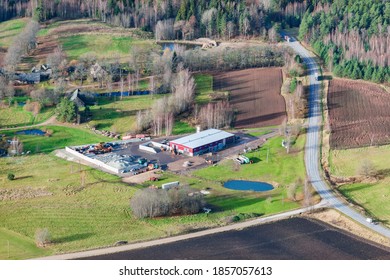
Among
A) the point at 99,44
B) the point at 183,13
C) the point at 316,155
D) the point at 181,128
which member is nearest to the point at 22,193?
the point at 181,128

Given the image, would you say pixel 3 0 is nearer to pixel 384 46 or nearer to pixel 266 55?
pixel 266 55

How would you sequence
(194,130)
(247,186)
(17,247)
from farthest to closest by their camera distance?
(194,130) → (247,186) → (17,247)

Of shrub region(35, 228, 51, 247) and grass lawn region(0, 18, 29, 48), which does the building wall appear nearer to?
shrub region(35, 228, 51, 247)

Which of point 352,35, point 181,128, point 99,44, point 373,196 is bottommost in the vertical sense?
point 373,196

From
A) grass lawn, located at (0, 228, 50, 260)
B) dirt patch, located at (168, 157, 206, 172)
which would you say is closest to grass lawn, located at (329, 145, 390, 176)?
dirt patch, located at (168, 157, 206, 172)

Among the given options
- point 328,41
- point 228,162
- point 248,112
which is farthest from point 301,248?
point 328,41

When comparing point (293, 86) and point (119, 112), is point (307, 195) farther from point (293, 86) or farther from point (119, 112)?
point (119, 112)

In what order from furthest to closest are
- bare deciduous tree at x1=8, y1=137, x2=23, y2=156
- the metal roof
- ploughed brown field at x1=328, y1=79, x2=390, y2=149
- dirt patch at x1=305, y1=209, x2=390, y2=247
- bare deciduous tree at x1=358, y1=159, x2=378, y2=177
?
ploughed brown field at x1=328, y1=79, x2=390, y2=149 < the metal roof < bare deciduous tree at x1=8, y1=137, x2=23, y2=156 < bare deciduous tree at x1=358, y1=159, x2=378, y2=177 < dirt patch at x1=305, y1=209, x2=390, y2=247
